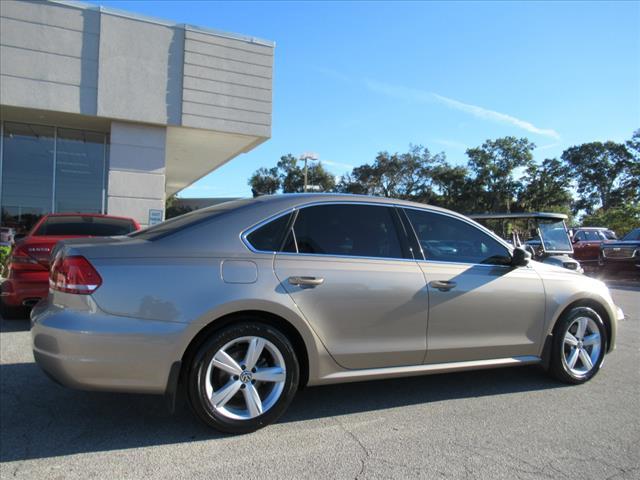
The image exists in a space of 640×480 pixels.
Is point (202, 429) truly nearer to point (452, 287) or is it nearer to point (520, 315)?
point (452, 287)

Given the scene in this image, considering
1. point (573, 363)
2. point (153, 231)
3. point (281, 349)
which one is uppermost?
point (153, 231)

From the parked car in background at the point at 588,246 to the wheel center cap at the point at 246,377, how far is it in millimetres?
15861

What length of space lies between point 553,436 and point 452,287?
1189mm

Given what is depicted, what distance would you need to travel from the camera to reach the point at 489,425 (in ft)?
11.1

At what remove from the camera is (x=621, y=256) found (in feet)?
47.9

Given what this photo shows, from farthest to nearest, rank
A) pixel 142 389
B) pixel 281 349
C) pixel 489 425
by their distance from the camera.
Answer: pixel 489 425 < pixel 281 349 < pixel 142 389

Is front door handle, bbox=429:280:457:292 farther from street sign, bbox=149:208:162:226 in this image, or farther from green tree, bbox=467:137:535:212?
green tree, bbox=467:137:535:212

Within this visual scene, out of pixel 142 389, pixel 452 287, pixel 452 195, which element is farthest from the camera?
pixel 452 195

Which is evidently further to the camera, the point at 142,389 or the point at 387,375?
the point at 387,375

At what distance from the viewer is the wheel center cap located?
3.11 m

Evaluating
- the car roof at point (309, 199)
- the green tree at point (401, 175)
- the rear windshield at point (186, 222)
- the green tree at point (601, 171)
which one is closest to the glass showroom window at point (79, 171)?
the rear windshield at point (186, 222)

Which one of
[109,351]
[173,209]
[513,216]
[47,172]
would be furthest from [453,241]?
[173,209]

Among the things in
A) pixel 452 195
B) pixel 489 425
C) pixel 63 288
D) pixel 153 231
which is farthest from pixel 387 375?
pixel 452 195

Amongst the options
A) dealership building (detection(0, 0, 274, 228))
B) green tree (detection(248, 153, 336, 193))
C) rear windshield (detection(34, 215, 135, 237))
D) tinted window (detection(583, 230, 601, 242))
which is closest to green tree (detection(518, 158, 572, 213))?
green tree (detection(248, 153, 336, 193))
